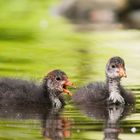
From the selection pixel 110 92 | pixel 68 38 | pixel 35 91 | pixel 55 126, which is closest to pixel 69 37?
pixel 68 38

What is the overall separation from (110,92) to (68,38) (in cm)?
1029

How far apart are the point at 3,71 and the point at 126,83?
234cm

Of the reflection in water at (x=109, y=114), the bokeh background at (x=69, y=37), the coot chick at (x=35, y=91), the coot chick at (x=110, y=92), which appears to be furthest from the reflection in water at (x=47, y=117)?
the bokeh background at (x=69, y=37)

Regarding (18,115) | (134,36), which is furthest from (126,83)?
(134,36)

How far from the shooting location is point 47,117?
12.7 metres

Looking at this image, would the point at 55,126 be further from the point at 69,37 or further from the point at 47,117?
the point at 69,37

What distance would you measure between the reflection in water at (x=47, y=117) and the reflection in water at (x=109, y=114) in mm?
452

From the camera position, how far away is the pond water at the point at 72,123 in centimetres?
1126

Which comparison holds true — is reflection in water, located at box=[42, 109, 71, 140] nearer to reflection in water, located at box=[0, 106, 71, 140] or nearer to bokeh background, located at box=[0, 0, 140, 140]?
reflection in water, located at box=[0, 106, 71, 140]

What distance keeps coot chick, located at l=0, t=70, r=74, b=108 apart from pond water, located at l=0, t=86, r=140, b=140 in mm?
209

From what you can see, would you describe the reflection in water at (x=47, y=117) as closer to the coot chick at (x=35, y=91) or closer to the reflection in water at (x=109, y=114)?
the coot chick at (x=35, y=91)

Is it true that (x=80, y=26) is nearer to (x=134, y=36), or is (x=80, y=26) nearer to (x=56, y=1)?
(x=134, y=36)

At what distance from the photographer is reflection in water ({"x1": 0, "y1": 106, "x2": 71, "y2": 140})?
11391 millimetres

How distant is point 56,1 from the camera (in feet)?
115
